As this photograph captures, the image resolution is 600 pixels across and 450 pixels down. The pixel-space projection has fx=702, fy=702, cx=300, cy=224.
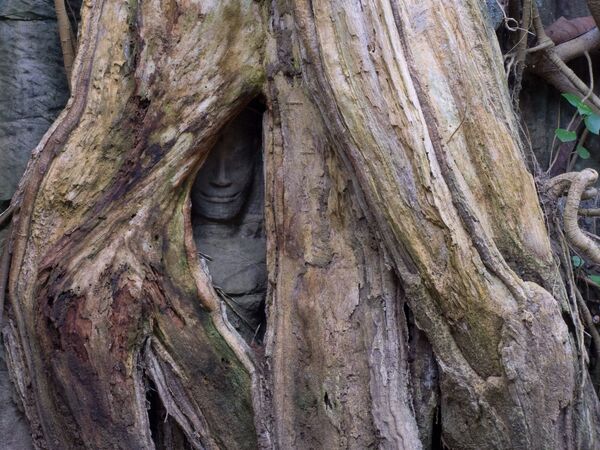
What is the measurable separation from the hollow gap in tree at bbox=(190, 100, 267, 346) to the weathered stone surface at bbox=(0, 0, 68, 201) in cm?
41

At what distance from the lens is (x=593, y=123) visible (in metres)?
1.81

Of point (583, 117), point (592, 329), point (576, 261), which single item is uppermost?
point (583, 117)

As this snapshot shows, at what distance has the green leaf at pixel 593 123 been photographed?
1.81 m

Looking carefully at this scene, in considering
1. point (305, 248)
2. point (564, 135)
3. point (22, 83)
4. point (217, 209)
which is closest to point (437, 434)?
point (305, 248)

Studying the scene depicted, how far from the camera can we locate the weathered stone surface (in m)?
1.63

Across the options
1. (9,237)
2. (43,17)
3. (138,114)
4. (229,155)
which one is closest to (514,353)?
(229,155)

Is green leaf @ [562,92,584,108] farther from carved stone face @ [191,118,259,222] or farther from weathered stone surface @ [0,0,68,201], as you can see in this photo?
weathered stone surface @ [0,0,68,201]

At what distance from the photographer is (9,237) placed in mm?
1498

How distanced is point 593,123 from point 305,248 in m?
0.89

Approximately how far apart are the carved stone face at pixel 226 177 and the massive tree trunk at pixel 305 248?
0.10 metres

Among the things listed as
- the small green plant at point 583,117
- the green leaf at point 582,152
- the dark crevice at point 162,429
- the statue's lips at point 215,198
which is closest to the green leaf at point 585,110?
the small green plant at point 583,117

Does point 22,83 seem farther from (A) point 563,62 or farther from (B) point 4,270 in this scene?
(A) point 563,62

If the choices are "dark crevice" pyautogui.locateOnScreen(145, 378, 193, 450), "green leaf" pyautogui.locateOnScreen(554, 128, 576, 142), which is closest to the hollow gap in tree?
"dark crevice" pyautogui.locateOnScreen(145, 378, 193, 450)

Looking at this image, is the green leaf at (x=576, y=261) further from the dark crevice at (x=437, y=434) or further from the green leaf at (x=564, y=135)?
the dark crevice at (x=437, y=434)
